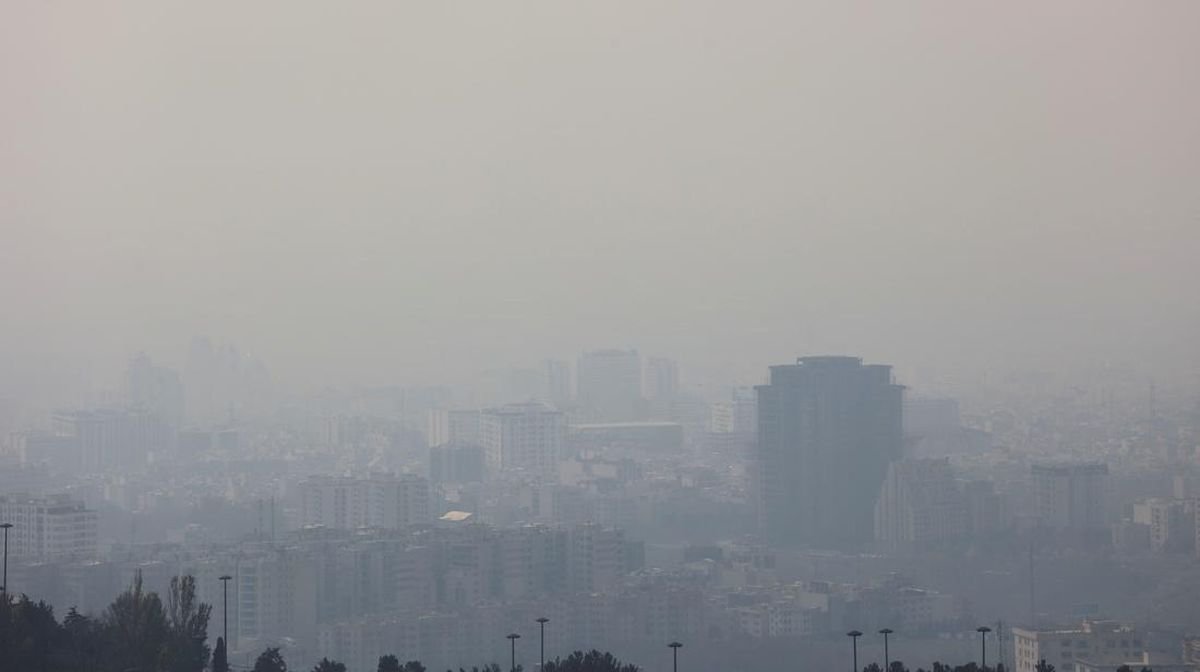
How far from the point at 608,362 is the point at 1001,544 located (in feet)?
34.9

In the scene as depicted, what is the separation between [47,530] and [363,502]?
472 centimetres

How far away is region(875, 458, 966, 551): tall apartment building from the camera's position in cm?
2155

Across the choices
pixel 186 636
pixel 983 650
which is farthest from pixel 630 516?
pixel 186 636

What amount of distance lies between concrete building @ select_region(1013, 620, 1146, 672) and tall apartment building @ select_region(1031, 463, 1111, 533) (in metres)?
6.48

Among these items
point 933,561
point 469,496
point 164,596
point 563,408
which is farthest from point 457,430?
point 164,596

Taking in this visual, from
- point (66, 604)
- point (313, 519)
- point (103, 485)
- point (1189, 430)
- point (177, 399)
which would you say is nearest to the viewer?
point (66, 604)

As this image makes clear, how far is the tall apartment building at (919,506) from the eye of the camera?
70.7 ft

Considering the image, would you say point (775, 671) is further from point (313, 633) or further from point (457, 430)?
point (457, 430)

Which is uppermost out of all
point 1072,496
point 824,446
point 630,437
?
point 630,437

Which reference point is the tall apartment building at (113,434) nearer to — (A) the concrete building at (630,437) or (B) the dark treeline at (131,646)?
(A) the concrete building at (630,437)

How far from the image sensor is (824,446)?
2453 centimetres

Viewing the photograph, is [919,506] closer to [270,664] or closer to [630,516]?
[630,516]

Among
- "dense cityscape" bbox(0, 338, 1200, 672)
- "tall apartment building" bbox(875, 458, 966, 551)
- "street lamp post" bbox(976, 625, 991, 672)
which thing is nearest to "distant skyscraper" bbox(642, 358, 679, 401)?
"dense cityscape" bbox(0, 338, 1200, 672)

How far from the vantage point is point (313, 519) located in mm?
22953
